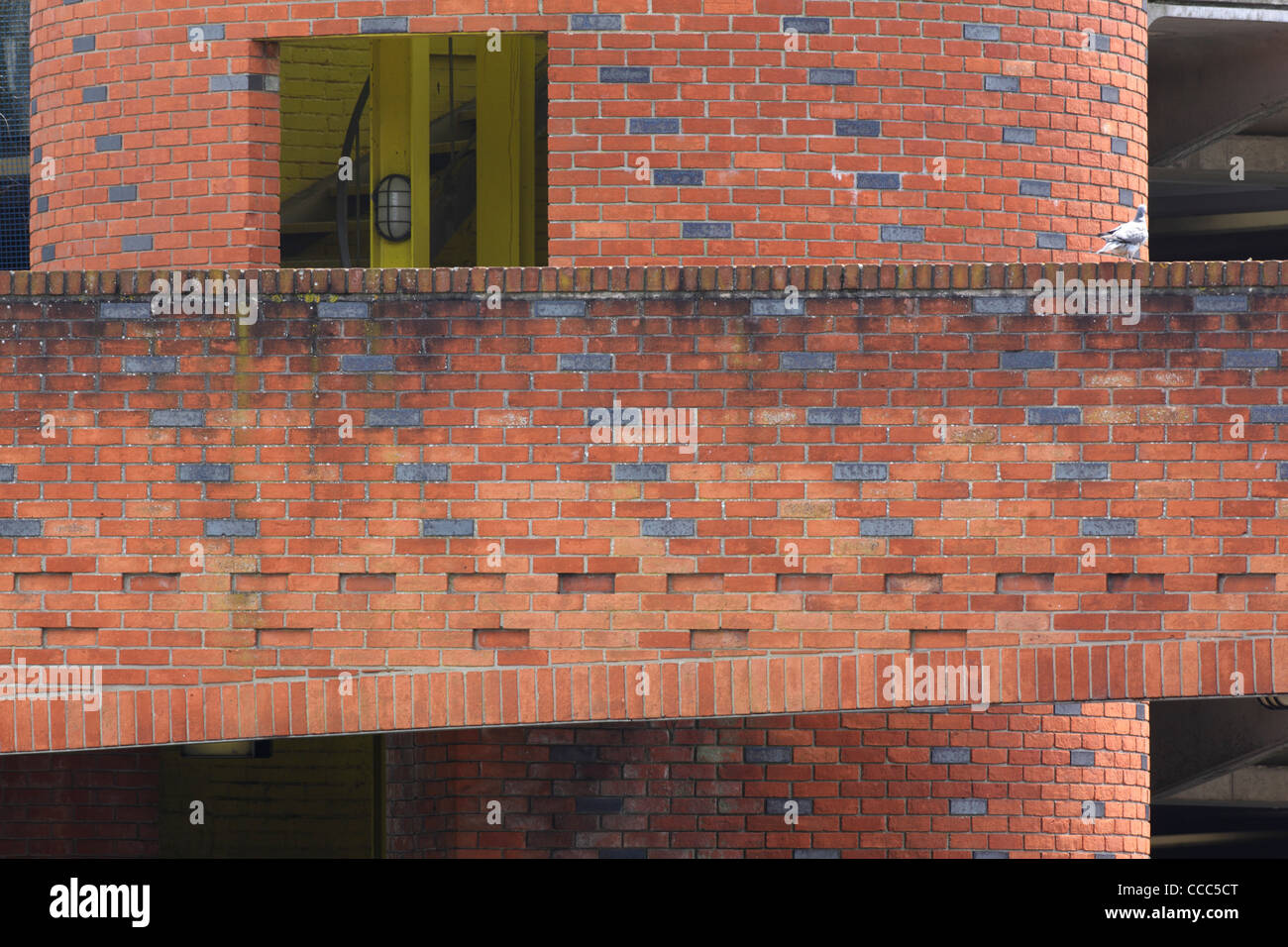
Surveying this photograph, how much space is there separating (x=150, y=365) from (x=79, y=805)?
4.29 metres

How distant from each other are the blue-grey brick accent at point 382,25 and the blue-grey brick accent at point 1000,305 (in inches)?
132

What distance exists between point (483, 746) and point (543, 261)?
11.7 ft

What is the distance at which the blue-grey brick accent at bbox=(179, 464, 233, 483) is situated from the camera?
24.2 ft

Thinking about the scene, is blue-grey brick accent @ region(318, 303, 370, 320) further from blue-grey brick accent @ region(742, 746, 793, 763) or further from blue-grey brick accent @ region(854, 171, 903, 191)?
blue-grey brick accent @ region(742, 746, 793, 763)

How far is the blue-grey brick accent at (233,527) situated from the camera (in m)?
7.37

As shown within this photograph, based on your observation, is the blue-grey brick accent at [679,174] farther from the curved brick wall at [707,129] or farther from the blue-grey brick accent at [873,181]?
the blue-grey brick accent at [873,181]

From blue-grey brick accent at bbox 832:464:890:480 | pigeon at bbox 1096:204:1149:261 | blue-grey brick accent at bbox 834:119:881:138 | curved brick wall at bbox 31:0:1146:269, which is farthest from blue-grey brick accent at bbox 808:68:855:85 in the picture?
blue-grey brick accent at bbox 832:464:890:480

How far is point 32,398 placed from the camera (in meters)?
7.48

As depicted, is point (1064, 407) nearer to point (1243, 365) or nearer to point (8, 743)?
point (1243, 365)

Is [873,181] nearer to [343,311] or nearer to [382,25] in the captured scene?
[382,25]

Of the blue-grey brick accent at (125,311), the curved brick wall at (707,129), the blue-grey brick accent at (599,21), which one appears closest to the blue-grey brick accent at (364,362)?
the blue-grey brick accent at (125,311)

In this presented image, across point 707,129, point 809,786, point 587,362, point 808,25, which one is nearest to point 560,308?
point 587,362
